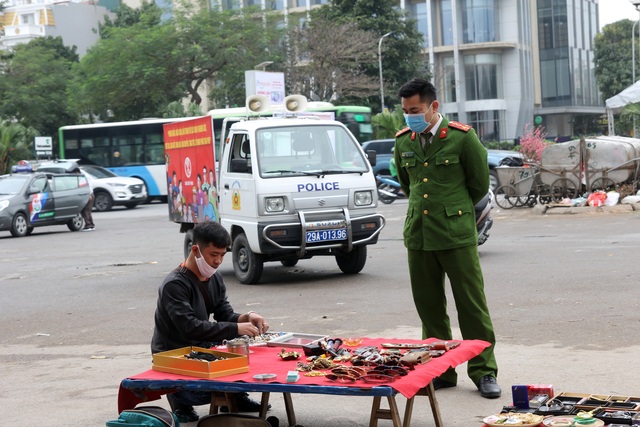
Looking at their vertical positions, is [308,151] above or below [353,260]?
above

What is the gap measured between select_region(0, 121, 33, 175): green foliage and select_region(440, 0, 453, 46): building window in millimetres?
36249

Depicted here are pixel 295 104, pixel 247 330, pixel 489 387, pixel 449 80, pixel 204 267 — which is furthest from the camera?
pixel 449 80

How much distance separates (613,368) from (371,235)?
20.5 feet

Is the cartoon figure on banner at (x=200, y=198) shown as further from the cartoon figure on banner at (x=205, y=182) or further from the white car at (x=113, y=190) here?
the white car at (x=113, y=190)

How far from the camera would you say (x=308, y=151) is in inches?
517

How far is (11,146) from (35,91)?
1378 cm

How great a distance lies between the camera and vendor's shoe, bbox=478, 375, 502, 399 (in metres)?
6.33

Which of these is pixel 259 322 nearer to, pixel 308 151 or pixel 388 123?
pixel 308 151

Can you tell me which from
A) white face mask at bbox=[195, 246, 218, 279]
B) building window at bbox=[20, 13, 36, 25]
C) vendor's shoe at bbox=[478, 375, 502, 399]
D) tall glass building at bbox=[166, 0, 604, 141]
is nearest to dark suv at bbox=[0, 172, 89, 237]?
white face mask at bbox=[195, 246, 218, 279]

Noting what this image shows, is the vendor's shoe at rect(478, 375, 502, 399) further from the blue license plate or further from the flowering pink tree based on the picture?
the flowering pink tree

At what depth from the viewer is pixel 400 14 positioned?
60.8 metres

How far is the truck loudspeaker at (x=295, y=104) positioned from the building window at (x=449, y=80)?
58881 millimetres

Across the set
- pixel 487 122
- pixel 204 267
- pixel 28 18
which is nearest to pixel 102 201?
pixel 204 267

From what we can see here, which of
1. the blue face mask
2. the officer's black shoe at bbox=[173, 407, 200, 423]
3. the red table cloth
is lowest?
the officer's black shoe at bbox=[173, 407, 200, 423]
